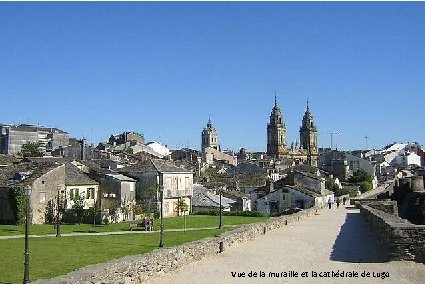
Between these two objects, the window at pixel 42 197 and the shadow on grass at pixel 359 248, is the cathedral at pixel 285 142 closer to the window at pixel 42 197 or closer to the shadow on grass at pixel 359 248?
the window at pixel 42 197

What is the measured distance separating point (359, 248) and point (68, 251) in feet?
40.5

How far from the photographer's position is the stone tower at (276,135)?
17425 centimetres

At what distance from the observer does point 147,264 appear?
1717cm

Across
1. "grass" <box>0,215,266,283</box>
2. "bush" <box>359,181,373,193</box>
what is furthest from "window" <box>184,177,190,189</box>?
"bush" <box>359,181,373,193</box>

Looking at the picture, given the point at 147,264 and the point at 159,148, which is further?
the point at 159,148

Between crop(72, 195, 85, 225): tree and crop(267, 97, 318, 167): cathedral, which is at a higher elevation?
crop(267, 97, 318, 167): cathedral

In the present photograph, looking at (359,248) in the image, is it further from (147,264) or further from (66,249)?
(66,249)

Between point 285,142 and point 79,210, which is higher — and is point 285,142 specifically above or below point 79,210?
above

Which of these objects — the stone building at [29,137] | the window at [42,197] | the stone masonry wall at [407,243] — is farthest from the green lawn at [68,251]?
the stone building at [29,137]

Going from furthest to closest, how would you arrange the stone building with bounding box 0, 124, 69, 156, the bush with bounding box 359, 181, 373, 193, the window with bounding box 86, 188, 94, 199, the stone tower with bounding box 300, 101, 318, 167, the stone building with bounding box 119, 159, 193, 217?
the stone tower with bounding box 300, 101, 318, 167, the bush with bounding box 359, 181, 373, 193, the stone building with bounding box 0, 124, 69, 156, the stone building with bounding box 119, 159, 193, 217, the window with bounding box 86, 188, 94, 199

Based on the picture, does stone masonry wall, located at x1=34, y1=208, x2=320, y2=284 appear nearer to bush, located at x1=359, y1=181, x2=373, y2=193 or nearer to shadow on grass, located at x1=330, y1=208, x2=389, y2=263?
shadow on grass, located at x1=330, y1=208, x2=389, y2=263

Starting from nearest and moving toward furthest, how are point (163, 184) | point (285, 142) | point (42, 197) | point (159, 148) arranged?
point (42, 197)
point (163, 184)
point (159, 148)
point (285, 142)

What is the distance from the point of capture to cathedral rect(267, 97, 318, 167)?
572 ft

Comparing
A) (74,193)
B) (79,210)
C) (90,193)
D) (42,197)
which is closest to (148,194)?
(90,193)
